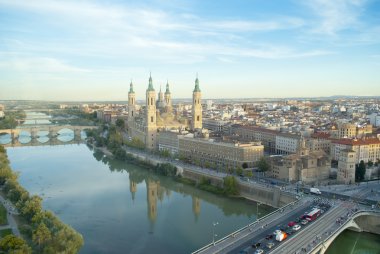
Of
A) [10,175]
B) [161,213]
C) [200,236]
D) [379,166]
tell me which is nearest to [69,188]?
[10,175]

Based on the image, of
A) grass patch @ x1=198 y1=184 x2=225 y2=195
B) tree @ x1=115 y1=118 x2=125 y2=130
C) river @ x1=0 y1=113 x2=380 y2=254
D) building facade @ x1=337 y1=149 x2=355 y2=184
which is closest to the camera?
river @ x1=0 y1=113 x2=380 y2=254

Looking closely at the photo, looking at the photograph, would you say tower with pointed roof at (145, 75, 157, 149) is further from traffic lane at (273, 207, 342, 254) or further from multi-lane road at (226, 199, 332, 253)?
traffic lane at (273, 207, 342, 254)

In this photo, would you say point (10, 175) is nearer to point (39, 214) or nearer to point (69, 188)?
point (69, 188)

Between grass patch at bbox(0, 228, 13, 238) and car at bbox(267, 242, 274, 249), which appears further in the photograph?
grass patch at bbox(0, 228, 13, 238)

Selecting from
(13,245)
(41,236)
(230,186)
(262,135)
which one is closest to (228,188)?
(230,186)

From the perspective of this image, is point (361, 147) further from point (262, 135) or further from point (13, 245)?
point (13, 245)

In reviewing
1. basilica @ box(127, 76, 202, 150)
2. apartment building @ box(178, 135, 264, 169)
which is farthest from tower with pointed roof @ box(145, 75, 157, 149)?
apartment building @ box(178, 135, 264, 169)
